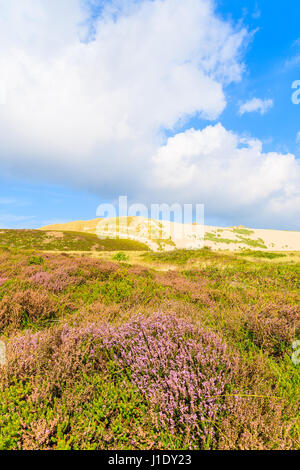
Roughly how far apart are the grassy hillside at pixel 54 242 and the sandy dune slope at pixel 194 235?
18.5ft

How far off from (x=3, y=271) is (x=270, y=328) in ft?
25.3

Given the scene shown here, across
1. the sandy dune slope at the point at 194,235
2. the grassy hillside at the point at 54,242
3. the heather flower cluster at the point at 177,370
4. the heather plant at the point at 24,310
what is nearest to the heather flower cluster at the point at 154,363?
the heather flower cluster at the point at 177,370

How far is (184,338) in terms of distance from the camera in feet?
8.49

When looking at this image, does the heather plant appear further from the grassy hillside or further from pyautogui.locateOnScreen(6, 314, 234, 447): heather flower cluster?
the grassy hillside

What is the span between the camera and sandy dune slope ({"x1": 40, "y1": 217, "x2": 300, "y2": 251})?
32.6 meters

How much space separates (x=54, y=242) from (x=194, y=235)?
25366mm

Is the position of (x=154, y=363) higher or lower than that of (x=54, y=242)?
lower

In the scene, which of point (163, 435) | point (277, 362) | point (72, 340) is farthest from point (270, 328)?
point (72, 340)

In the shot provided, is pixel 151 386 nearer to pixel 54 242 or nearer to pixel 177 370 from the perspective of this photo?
pixel 177 370

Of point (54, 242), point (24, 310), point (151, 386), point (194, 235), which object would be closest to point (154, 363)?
point (151, 386)

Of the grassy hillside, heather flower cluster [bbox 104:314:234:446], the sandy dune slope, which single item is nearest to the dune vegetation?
heather flower cluster [bbox 104:314:234:446]

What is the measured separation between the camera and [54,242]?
116ft

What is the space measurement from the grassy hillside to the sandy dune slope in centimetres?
563

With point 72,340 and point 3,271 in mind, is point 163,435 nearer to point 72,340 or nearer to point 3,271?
point 72,340
